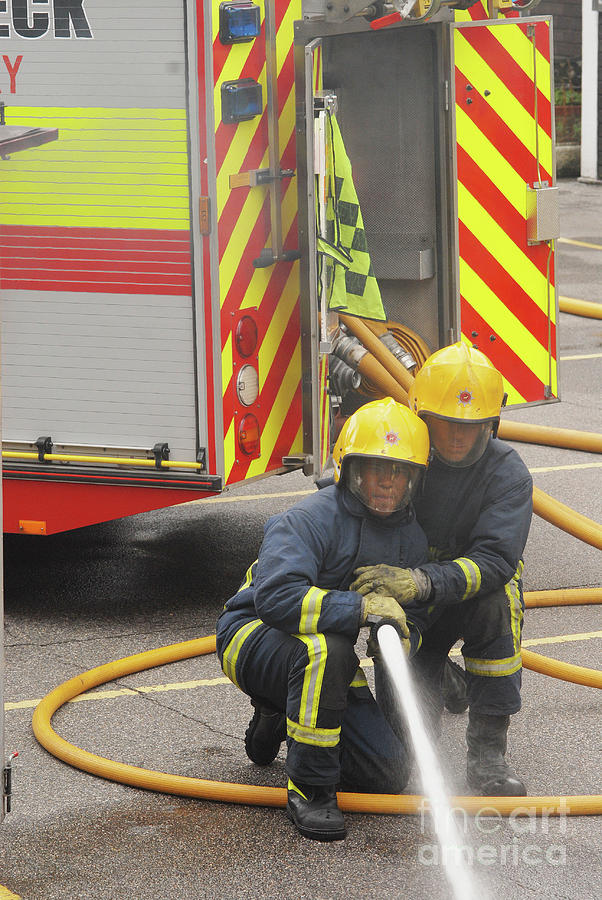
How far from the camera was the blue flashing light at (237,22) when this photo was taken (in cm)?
523

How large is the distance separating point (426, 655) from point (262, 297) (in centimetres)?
180

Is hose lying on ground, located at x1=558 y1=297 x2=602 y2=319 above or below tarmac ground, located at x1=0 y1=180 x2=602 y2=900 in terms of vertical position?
above

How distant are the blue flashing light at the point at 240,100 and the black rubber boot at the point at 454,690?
7.26ft

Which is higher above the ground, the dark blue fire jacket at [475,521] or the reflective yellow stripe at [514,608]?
the dark blue fire jacket at [475,521]

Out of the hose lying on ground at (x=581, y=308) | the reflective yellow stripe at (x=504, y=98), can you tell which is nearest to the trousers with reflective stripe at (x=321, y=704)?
the reflective yellow stripe at (x=504, y=98)

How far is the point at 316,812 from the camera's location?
12.9 feet

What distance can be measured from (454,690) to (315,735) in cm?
100

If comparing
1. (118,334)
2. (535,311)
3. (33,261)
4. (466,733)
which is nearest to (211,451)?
(118,334)

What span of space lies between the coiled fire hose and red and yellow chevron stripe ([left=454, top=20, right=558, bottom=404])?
56 cm

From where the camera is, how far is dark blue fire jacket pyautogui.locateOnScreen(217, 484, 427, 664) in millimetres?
3896

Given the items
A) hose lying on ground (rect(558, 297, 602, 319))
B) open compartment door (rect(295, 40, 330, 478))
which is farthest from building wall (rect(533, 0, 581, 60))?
open compartment door (rect(295, 40, 330, 478))

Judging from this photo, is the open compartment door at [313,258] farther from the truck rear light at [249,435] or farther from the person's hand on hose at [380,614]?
the person's hand on hose at [380,614]

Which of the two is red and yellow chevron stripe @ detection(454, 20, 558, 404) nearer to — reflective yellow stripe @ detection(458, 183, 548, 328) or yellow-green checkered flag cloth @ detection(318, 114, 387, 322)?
reflective yellow stripe @ detection(458, 183, 548, 328)

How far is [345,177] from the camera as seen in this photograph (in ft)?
19.1
